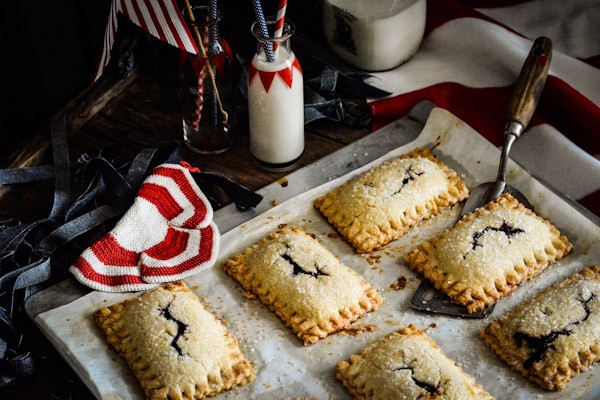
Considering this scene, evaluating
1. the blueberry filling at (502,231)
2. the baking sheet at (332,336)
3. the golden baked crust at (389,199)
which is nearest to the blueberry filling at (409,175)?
the golden baked crust at (389,199)

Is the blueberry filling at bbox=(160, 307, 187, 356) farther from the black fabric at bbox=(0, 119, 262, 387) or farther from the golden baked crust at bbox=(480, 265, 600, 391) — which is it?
the golden baked crust at bbox=(480, 265, 600, 391)

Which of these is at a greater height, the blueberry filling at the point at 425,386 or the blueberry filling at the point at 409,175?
the blueberry filling at the point at 409,175

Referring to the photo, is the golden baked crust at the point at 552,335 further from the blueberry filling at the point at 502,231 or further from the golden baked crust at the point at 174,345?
the golden baked crust at the point at 174,345

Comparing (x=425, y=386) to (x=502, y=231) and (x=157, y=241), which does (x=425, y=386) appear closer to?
(x=502, y=231)

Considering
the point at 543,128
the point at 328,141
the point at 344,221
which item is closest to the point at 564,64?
the point at 543,128

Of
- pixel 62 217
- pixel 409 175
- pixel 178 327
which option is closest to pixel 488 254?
pixel 409 175

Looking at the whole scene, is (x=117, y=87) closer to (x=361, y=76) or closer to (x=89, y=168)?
(x=89, y=168)
